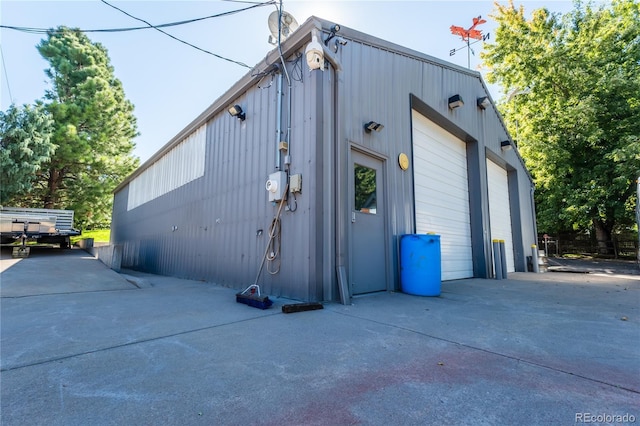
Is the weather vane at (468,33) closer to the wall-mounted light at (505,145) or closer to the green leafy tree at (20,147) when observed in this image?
the wall-mounted light at (505,145)

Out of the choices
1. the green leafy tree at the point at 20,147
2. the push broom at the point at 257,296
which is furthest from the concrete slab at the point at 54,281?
the green leafy tree at the point at 20,147

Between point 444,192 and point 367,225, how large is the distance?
3.07 metres

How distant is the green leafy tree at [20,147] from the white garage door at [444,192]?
42.7ft

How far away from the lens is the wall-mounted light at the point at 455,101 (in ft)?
19.8

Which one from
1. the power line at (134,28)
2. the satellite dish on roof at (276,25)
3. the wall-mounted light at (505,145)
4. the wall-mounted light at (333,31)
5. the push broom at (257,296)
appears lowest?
the push broom at (257,296)

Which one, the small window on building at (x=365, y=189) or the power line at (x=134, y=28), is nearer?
the small window on building at (x=365, y=189)

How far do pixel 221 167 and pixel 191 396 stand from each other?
4730 mm

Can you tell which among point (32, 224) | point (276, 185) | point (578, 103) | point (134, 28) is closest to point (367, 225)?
point (276, 185)

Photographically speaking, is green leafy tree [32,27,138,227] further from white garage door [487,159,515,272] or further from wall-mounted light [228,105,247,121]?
white garage door [487,159,515,272]

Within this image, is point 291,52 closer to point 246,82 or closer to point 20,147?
point 246,82

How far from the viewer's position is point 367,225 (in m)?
3.89

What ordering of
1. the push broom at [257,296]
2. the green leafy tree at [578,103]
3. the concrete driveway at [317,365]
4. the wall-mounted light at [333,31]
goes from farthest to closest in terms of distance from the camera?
1. the green leafy tree at [578,103]
2. the wall-mounted light at [333,31]
3. the push broom at [257,296]
4. the concrete driveway at [317,365]

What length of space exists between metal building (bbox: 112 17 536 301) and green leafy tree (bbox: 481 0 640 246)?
865 cm

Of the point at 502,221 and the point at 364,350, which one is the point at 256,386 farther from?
the point at 502,221
